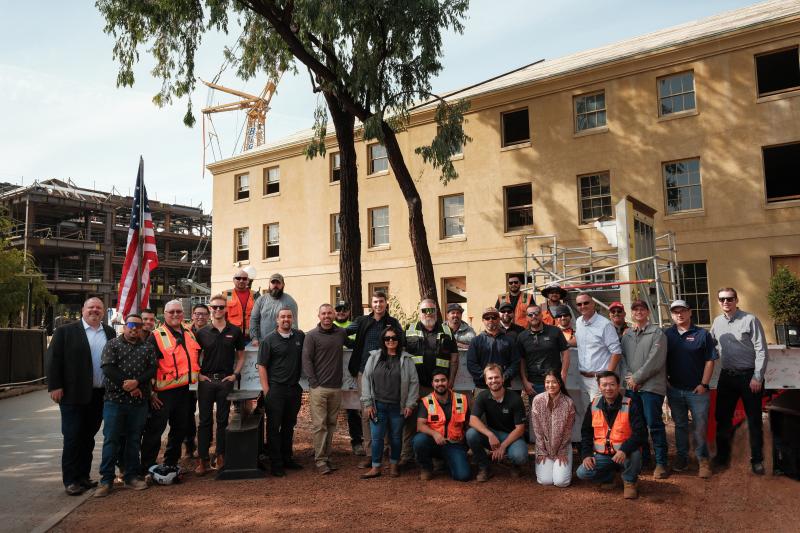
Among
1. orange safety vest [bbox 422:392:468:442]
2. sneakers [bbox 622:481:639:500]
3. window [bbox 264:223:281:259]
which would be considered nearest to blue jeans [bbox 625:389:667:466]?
sneakers [bbox 622:481:639:500]

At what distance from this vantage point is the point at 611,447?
605cm

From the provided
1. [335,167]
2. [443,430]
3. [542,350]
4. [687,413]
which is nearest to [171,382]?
[443,430]

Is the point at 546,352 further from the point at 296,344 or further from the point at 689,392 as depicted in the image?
the point at 296,344

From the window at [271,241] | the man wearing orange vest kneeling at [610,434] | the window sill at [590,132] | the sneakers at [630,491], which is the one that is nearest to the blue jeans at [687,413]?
the man wearing orange vest kneeling at [610,434]

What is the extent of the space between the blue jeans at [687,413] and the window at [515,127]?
47.6 ft

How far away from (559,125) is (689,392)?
554 inches

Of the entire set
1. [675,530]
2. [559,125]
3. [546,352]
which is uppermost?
[559,125]

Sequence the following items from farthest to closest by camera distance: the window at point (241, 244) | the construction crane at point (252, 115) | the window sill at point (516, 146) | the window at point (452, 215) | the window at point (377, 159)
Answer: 1. the construction crane at point (252, 115)
2. the window at point (241, 244)
3. the window at point (377, 159)
4. the window at point (452, 215)
5. the window sill at point (516, 146)

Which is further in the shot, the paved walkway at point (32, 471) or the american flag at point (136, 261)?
the american flag at point (136, 261)

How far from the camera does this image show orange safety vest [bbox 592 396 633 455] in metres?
6.01

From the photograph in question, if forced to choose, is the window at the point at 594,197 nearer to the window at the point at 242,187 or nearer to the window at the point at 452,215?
the window at the point at 452,215

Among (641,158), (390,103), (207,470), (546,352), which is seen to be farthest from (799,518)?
(641,158)

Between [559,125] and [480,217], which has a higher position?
[559,125]

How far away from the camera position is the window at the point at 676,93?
56.2ft
